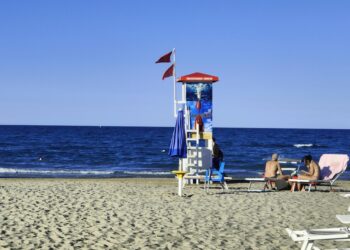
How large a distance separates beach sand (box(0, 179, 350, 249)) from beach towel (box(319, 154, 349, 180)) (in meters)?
0.62

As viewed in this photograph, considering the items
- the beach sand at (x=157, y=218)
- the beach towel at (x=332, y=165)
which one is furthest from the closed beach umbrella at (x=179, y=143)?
the beach towel at (x=332, y=165)

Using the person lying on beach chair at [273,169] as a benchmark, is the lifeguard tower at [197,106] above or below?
above

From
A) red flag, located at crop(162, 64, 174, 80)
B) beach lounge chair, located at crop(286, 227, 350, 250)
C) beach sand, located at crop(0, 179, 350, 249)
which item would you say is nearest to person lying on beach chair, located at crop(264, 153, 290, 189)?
beach sand, located at crop(0, 179, 350, 249)

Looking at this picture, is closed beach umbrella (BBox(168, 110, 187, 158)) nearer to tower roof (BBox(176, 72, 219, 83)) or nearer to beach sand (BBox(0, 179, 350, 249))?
beach sand (BBox(0, 179, 350, 249))

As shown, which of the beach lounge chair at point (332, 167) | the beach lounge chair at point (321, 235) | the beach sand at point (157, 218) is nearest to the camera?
the beach lounge chair at point (321, 235)

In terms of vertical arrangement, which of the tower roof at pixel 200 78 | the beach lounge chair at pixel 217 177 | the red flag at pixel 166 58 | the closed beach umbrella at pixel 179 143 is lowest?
the beach lounge chair at pixel 217 177

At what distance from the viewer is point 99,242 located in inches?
262

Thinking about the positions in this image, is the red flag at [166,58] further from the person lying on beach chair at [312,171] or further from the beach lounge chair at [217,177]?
the person lying on beach chair at [312,171]

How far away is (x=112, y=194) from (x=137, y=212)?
2478 millimetres

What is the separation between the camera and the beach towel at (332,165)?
1247 cm

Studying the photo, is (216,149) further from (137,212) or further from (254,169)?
(254,169)

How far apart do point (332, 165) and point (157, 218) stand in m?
5.91

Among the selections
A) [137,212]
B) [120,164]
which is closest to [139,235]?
[137,212]

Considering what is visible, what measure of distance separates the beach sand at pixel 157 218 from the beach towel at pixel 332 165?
616mm
